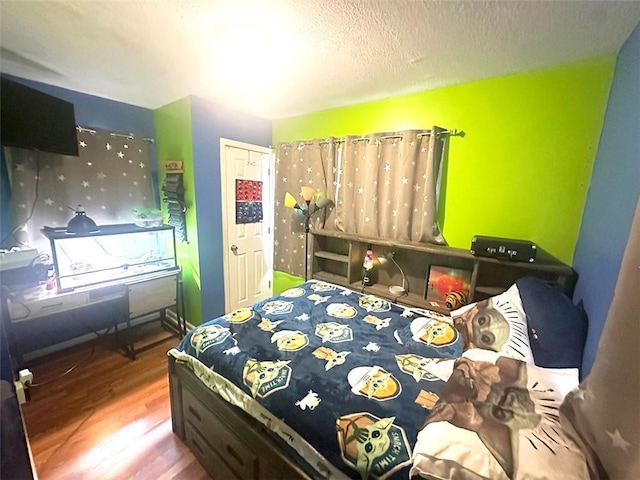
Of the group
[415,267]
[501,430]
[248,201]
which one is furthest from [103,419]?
[415,267]

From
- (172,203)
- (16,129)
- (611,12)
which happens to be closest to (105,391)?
(172,203)

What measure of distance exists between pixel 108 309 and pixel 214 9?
290 cm

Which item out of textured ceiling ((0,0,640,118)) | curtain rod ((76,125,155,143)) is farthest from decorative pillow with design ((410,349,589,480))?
curtain rod ((76,125,155,143))

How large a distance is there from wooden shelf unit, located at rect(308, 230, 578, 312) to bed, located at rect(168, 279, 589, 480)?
0.29 metres

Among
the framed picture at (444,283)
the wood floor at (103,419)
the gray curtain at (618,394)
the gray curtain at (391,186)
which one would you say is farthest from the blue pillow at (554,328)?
the wood floor at (103,419)

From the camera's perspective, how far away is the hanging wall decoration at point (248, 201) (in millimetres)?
3008

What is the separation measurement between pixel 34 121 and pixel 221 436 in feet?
8.07

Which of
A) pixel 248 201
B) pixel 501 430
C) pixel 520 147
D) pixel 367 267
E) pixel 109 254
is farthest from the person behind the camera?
Answer: pixel 248 201

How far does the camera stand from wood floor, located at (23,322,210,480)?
150cm

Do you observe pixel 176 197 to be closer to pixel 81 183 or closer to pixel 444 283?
pixel 81 183

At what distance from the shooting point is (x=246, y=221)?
3119mm

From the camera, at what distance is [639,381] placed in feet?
1.88

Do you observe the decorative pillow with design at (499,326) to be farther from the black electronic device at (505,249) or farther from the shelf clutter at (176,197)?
the shelf clutter at (176,197)

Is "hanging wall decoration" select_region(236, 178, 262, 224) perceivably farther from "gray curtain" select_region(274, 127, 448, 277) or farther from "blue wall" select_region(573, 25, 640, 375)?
"blue wall" select_region(573, 25, 640, 375)
